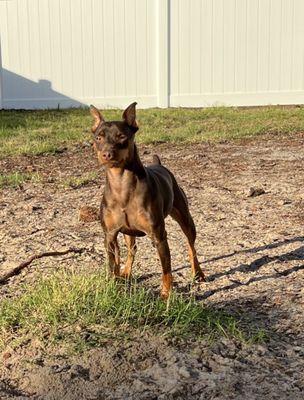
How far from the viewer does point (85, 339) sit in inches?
117

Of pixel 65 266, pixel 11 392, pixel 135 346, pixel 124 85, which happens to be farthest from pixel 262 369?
pixel 124 85

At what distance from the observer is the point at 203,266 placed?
4.44m

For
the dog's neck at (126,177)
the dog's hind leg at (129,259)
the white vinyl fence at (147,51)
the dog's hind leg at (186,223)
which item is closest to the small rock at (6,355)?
the dog's neck at (126,177)

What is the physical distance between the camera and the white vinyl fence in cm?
1516

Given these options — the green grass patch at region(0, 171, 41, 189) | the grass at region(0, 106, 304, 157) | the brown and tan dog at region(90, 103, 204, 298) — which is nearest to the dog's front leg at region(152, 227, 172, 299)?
the brown and tan dog at region(90, 103, 204, 298)

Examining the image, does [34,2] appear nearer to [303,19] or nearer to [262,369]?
[303,19]

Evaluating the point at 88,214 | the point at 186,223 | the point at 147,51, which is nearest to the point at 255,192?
the point at 88,214

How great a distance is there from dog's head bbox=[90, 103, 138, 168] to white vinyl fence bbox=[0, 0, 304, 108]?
39.8 ft

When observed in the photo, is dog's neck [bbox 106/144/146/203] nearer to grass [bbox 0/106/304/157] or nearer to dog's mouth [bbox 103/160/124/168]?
dog's mouth [bbox 103/160/124/168]

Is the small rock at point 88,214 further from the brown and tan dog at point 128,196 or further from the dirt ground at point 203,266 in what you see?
the brown and tan dog at point 128,196

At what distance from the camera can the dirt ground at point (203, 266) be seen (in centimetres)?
275

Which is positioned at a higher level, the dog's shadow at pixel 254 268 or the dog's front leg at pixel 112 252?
the dog's front leg at pixel 112 252

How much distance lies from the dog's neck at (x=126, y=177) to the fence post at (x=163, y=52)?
12107 millimetres

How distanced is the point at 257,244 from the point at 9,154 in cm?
491
